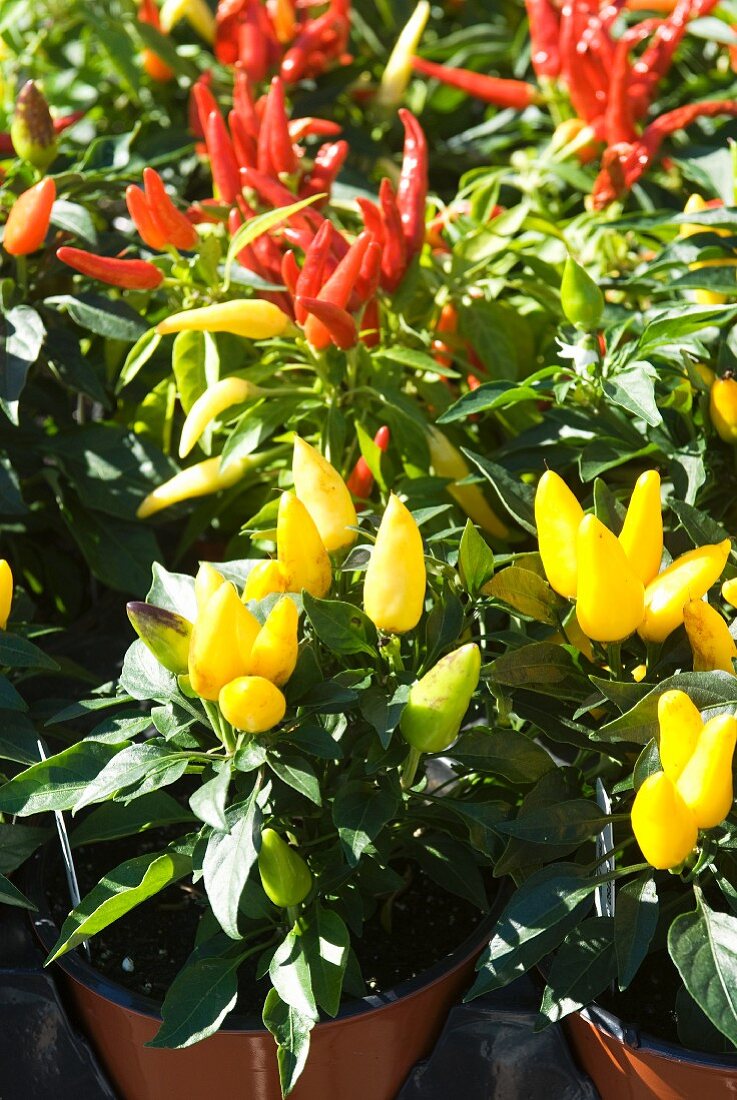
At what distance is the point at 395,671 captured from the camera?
3.01 feet

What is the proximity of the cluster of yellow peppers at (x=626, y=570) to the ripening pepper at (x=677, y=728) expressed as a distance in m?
0.09

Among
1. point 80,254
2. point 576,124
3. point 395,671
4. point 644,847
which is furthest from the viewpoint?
point 576,124

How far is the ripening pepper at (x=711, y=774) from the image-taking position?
0.76 meters

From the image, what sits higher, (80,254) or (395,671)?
(80,254)

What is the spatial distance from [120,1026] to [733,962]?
47 cm

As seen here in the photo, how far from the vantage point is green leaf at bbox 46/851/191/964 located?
0.88m

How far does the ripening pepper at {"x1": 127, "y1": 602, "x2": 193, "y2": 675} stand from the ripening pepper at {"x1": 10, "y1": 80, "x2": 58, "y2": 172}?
741 mm

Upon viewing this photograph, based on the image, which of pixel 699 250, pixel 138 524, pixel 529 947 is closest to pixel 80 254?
pixel 138 524

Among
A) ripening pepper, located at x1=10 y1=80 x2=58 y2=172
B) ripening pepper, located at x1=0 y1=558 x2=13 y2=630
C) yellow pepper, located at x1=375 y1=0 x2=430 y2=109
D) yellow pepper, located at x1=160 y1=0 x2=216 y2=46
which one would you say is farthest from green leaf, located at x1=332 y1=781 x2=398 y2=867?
yellow pepper, located at x1=160 y1=0 x2=216 y2=46

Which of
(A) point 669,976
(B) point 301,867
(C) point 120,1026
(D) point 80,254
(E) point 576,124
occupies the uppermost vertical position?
(D) point 80,254

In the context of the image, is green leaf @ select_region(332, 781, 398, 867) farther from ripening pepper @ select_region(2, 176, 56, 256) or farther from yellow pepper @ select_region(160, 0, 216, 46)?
yellow pepper @ select_region(160, 0, 216, 46)

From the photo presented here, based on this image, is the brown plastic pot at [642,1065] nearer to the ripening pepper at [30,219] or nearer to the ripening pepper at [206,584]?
the ripening pepper at [206,584]

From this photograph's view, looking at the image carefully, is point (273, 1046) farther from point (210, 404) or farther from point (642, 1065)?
point (210, 404)

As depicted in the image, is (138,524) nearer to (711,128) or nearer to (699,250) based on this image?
(699,250)
